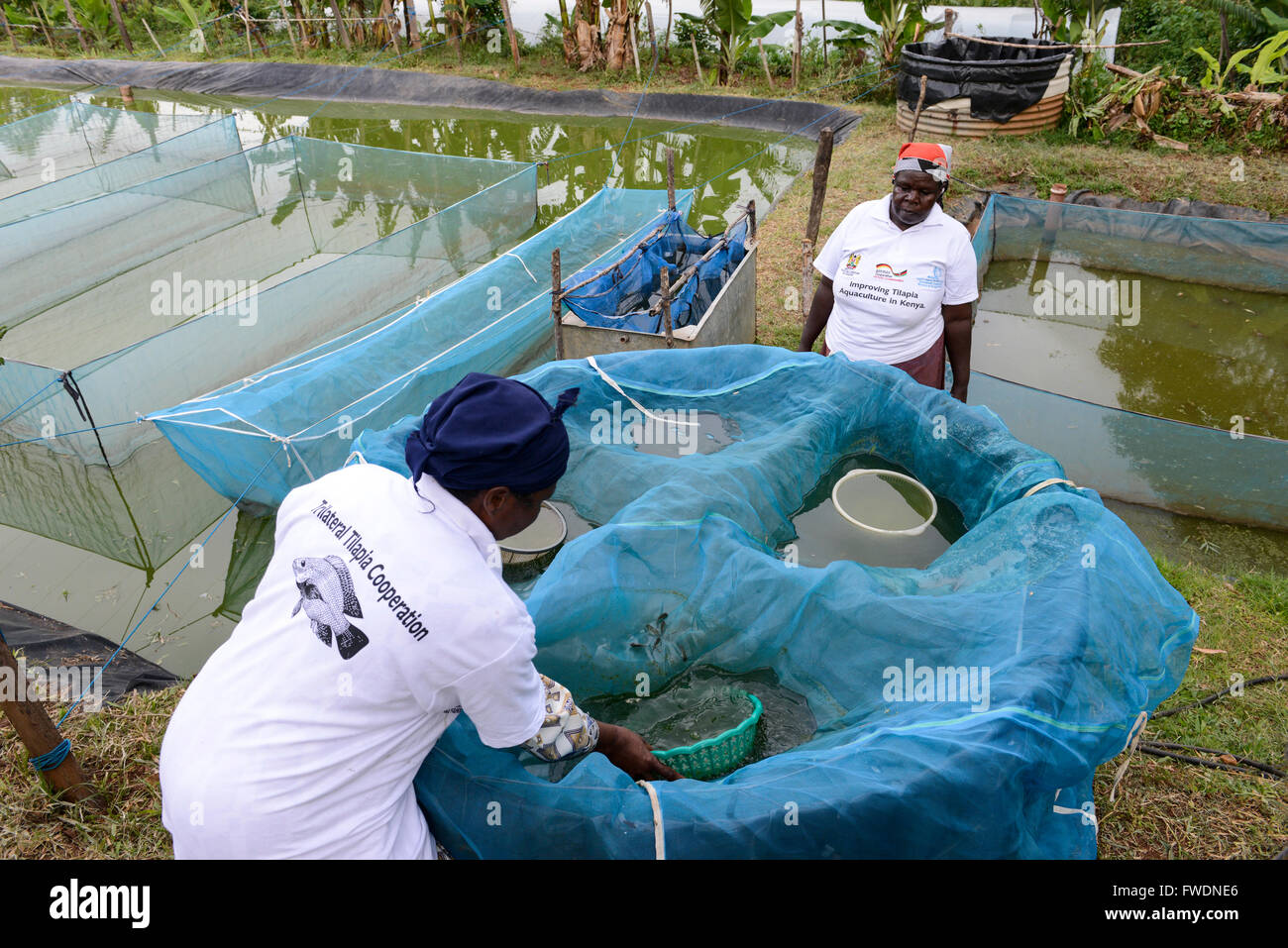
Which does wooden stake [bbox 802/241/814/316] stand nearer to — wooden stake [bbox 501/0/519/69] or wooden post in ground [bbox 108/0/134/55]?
wooden stake [bbox 501/0/519/69]

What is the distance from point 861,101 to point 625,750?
38.3 ft

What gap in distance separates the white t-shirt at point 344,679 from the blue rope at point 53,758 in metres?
1.18

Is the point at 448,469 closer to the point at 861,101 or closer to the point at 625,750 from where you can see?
the point at 625,750

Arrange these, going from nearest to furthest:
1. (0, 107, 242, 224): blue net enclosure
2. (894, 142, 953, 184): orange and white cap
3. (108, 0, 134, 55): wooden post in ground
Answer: (894, 142, 953, 184): orange and white cap → (0, 107, 242, 224): blue net enclosure → (108, 0, 134, 55): wooden post in ground

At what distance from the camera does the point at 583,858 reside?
178 cm

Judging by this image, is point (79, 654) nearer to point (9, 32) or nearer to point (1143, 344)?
point (1143, 344)

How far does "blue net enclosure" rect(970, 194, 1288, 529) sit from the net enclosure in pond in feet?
14.6

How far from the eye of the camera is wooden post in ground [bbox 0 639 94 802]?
2201 millimetres

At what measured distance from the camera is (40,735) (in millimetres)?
2338

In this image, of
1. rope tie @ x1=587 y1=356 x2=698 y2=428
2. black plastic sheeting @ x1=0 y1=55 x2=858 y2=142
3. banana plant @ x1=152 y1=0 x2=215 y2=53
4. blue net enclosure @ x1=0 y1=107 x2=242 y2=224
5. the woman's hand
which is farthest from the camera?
banana plant @ x1=152 y1=0 x2=215 y2=53

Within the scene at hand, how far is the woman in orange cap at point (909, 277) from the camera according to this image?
134 inches

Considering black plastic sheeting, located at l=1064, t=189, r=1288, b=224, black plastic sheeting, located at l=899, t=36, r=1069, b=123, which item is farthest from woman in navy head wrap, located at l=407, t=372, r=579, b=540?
black plastic sheeting, located at l=899, t=36, r=1069, b=123

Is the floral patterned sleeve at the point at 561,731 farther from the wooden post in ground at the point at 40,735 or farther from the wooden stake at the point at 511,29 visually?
the wooden stake at the point at 511,29
